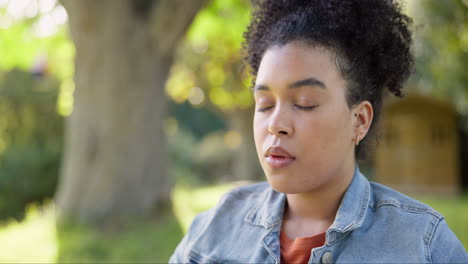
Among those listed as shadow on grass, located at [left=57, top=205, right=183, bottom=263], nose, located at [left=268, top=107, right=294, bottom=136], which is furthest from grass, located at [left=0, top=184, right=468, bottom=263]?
nose, located at [left=268, top=107, right=294, bottom=136]

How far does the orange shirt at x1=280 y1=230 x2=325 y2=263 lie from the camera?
188 centimetres

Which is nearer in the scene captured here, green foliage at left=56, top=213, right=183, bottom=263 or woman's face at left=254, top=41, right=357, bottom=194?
woman's face at left=254, top=41, right=357, bottom=194

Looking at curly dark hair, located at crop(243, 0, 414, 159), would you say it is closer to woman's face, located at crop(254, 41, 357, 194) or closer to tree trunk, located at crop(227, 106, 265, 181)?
woman's face, located at crop(254, 41, 357, 194)

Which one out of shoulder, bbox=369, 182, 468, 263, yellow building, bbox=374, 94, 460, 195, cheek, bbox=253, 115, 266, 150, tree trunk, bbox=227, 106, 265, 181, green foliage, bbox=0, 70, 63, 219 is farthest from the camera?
tree trunk, bbox=227, 106, 265, 181

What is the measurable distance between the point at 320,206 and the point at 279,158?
0.29 metres

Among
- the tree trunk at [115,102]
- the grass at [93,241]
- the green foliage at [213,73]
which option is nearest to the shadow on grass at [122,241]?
the grass at [93,241]

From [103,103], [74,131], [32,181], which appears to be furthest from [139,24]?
[32,181]

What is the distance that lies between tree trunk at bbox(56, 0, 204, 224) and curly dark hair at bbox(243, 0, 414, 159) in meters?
4.00

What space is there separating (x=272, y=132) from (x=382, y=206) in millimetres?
494

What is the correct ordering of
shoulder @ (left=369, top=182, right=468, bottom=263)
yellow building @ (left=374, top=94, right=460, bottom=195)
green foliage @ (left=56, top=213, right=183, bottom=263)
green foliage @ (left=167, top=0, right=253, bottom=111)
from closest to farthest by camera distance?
shoulder @ (left=369, top=182, right=468, bottom=263)
green foliage @ (left=56, top=213, right=183, bottom=263)
yellow building @ (left=374, top=94, right=460, bottom=195)
green foliage @ (left=167, top=0, right=253, bottom=111)

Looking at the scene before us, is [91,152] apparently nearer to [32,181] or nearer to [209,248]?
[209,248]

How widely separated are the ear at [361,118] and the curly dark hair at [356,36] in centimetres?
3

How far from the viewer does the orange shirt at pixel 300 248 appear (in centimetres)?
188

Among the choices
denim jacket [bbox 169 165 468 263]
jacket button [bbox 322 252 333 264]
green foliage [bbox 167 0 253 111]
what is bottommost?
jacket button [bbox 322 252 333 264]
